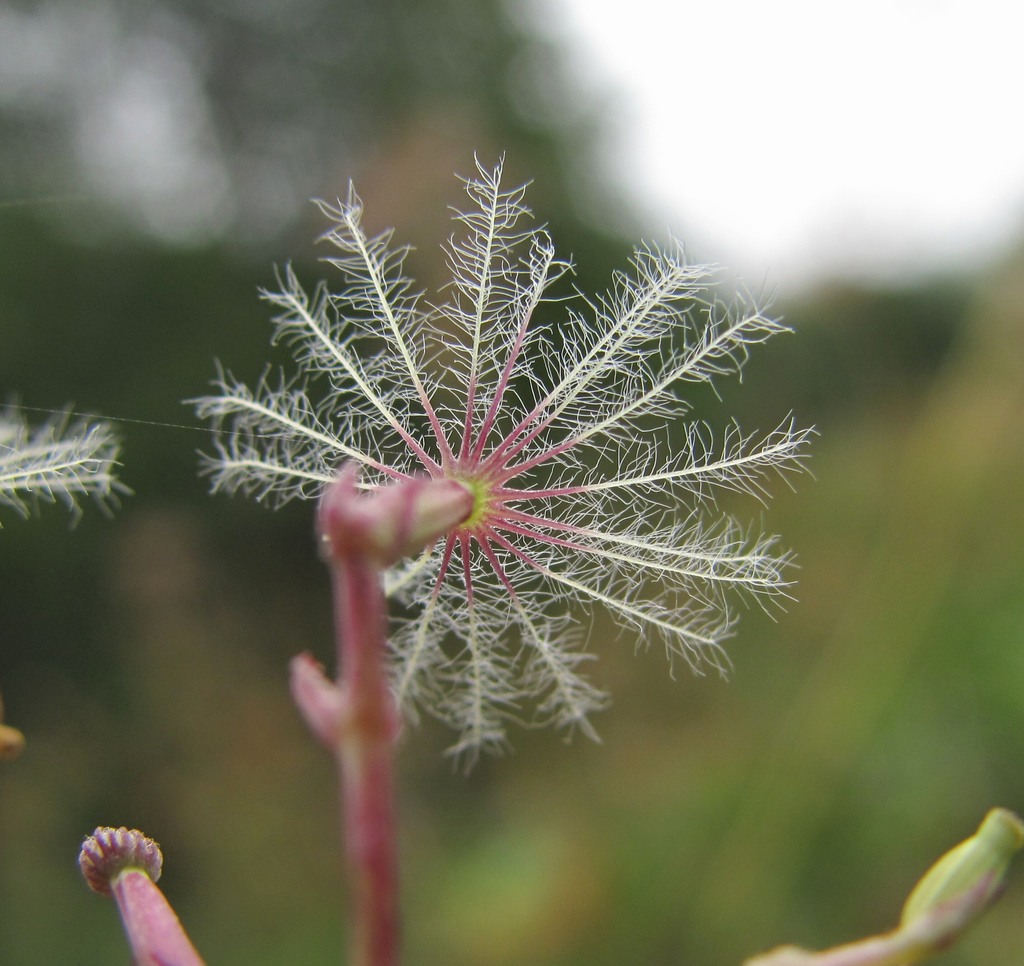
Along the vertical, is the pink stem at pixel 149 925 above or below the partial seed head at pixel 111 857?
below

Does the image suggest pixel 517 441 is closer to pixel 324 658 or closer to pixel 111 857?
pixel 111 857

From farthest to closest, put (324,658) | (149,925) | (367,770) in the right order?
(324,658) → (149,925) → (367,770)

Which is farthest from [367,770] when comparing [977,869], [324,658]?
[324,658]

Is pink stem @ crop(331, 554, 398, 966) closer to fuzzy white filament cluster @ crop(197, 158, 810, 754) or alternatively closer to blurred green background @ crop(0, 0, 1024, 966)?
fuzzy white filament cluster @ crop(197, 158, 810, 754)

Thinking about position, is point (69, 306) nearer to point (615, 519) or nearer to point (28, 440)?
point (28, 440)

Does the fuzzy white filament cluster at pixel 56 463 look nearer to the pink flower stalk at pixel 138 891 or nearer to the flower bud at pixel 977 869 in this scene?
the pink flower stalk at pixel 138 891

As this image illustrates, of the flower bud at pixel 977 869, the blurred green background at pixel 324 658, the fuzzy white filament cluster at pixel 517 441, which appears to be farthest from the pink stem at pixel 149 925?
the blurred green background at pixel 324 658

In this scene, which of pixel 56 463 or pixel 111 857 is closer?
pixel 111 857

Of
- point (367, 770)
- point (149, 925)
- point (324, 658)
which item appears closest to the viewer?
point (367, 770)
